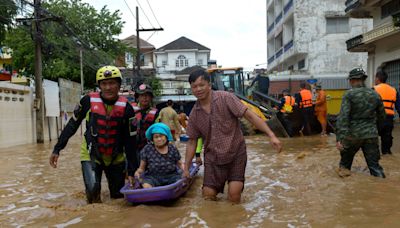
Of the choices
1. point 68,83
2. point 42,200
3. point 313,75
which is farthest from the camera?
point 313,75

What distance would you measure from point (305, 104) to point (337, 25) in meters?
19.7

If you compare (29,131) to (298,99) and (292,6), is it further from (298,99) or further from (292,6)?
(292,6)

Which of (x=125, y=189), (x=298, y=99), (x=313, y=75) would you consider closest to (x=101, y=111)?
(x=125, y=189)

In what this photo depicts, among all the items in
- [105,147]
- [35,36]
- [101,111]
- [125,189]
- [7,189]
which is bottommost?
[7,189]

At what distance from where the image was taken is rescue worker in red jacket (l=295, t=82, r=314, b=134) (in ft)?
45.6

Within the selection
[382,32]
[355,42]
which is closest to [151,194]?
[382,32]

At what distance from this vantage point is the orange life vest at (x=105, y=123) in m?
4.87

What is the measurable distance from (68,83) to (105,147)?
16.8m

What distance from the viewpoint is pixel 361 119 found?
5.96 metres

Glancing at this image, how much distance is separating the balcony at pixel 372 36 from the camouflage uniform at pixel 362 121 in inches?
455

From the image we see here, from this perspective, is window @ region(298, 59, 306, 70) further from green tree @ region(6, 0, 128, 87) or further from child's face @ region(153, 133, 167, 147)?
child's face @ region(153, 133, 167, 147)

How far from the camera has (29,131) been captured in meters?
16.6

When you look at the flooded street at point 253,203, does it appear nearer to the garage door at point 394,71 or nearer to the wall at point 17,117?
the wall at point 17,117

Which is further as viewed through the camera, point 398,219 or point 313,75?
point 313,75
